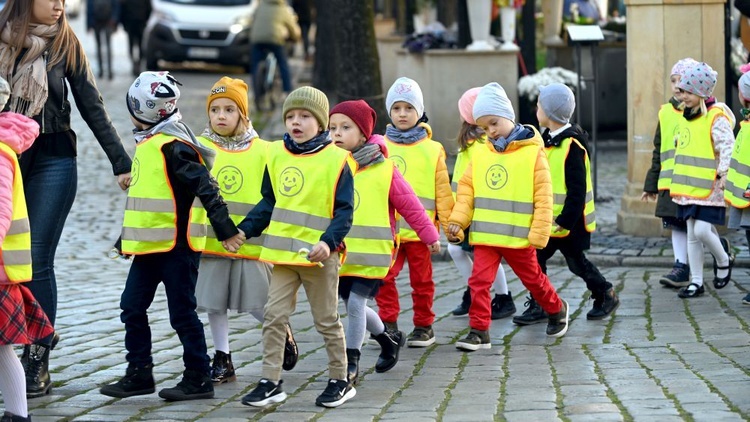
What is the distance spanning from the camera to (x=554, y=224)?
28.6 ft

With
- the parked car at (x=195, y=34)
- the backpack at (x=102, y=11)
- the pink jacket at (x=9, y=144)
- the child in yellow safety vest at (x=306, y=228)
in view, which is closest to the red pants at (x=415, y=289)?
the child in yellow safety vest at (x=306, y=228)

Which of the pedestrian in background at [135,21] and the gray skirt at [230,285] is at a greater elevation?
the pedestrian in background at [135,21]

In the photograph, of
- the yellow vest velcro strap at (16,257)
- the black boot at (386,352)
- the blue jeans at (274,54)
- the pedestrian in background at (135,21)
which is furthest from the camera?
the pedestrian in background at (135,21)

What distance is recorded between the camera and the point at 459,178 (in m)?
8.58

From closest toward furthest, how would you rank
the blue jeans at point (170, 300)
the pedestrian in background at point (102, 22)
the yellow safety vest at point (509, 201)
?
the blue jeans at point (170, 300) → the yellow safety vest at point (509, 201) → the pedestrian in background at point (102, 22)

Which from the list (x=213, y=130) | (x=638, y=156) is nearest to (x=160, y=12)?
(x=638, y=156)

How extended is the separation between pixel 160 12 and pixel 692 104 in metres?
19.1

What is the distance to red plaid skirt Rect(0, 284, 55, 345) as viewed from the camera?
232 inches

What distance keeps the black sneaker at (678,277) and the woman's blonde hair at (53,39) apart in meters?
4.53

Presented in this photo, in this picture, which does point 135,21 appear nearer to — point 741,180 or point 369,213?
point 741,180

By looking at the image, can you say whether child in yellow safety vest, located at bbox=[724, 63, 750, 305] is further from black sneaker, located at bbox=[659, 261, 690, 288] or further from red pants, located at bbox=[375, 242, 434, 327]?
red pants, located at bbox=[375, 242, 434, 327]

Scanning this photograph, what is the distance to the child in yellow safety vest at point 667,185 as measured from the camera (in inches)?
389

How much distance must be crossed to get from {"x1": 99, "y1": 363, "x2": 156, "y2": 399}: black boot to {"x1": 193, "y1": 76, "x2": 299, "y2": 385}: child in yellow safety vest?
1.41 feet

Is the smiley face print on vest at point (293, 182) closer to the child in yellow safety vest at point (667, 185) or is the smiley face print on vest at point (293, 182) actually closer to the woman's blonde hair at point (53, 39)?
the woman's blonde hair at point (53, 39)
